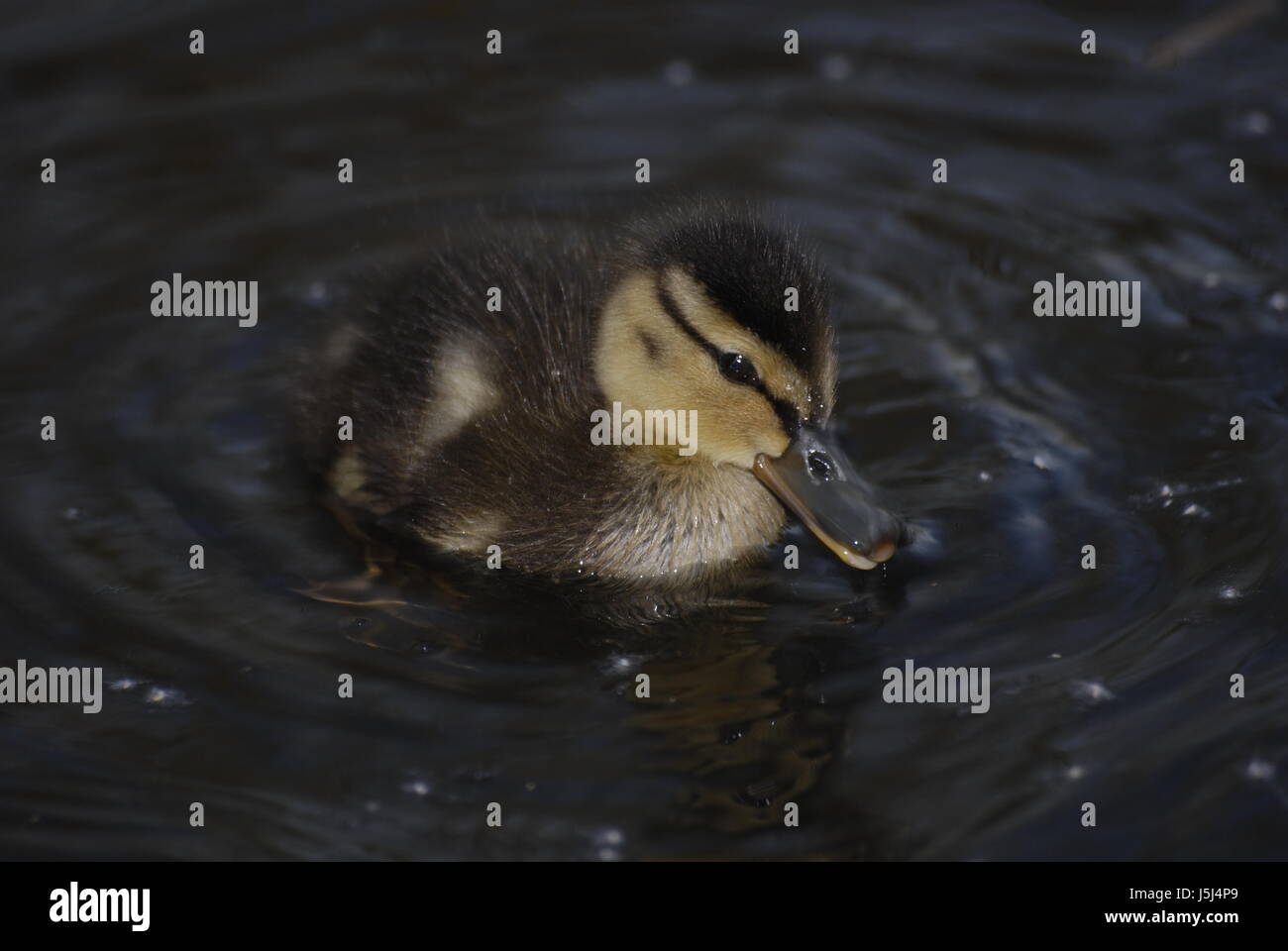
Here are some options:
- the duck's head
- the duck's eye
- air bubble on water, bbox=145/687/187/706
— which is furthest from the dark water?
the duck's eye

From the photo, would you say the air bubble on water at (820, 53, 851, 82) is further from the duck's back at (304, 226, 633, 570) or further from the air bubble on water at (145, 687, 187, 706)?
the air bubble on water at (145, 687, 187, 706)

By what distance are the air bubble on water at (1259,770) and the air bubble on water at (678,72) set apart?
358cm

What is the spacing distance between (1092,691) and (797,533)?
0.94 metres

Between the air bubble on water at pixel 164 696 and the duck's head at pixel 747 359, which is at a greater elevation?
the duck's head at pixel 747 359

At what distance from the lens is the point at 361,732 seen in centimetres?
356

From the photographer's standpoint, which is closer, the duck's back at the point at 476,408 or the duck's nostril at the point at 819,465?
the duck's nostril at the point at 819,465

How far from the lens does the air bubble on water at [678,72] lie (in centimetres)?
623

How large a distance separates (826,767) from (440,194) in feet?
9.42

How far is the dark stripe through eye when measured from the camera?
385 cm

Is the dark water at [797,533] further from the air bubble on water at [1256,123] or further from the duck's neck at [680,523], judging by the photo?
the duck's neck at [680,523]

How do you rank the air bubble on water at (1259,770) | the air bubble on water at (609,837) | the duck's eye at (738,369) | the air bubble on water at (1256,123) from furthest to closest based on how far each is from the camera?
the air bubble on water at (1256,123), the duck's eye at (738,369), the air bubble on water at (1259,770), the air bubble on water at (609,837)

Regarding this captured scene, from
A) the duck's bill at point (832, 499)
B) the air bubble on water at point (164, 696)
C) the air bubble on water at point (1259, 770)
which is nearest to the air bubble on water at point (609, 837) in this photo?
the duck's bill at point (832, 499)

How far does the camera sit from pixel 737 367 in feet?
12.7
